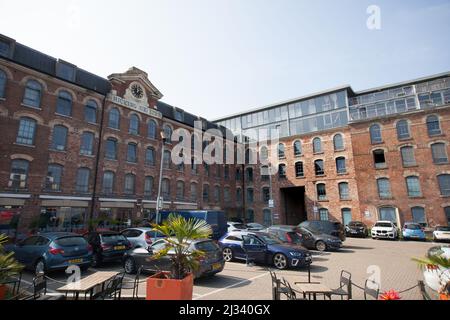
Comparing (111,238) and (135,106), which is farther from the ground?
Answer: (135,106)

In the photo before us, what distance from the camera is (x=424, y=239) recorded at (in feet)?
70.0

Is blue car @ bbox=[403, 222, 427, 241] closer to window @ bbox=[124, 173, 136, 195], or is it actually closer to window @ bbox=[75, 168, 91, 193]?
window @ bbox=[124, 173, 136, 195]

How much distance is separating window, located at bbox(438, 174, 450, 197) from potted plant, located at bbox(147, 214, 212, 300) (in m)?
27.9

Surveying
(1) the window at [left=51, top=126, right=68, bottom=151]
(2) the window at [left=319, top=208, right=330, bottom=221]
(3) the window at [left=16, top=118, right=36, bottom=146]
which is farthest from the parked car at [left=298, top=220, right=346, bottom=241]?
(3) the window at [left=16, top=118, right=36, bottom=146]

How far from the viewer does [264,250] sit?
10664 millimetres

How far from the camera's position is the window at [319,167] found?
103 feet

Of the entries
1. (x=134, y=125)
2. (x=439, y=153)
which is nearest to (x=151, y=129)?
(x=134, y=125)

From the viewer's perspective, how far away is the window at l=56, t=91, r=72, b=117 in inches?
748

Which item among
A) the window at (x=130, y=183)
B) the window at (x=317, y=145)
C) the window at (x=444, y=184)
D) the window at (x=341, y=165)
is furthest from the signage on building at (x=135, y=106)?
the window at (x=444, y=184)

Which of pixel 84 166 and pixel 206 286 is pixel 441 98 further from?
pixel 84 166

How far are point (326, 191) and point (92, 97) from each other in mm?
27176

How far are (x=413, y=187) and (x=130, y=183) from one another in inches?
A: 1108

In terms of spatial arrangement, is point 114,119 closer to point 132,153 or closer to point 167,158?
point 132,153

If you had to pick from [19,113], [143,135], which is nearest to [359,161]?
[143,135]
